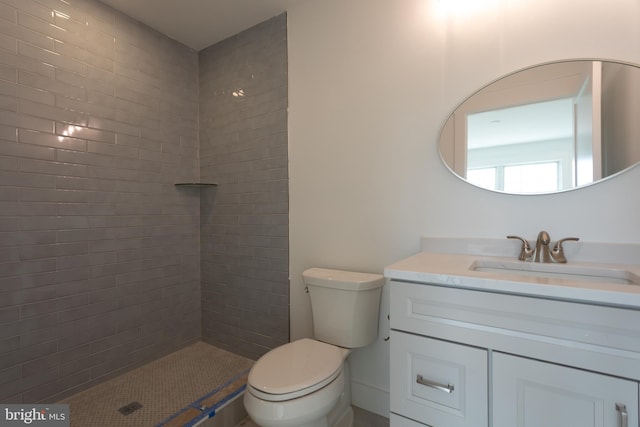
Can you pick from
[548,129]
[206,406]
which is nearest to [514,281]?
[548,129]

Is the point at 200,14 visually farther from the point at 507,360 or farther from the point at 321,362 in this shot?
the point at 507,360

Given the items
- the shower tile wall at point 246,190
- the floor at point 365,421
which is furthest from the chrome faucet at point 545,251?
the shower tile wall at point 246,190

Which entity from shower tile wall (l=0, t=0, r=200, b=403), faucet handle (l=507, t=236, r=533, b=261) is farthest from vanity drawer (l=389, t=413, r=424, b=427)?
shower tile wall (l=0, t=0, r=200, b=403)

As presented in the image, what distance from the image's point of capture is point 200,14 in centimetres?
201

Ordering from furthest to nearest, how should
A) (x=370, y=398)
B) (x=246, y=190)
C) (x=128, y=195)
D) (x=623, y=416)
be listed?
1. (x=246, y=190)
2. (x=128, y=195)
3. (x=370, y=398)
4. (x=623, y=416)

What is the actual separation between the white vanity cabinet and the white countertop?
0.02 meters

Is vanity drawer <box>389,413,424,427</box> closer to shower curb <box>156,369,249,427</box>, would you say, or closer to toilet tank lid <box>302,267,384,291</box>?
toilet tank lid <box>302,267,384,291</box>

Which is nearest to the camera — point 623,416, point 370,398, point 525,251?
point 623,416

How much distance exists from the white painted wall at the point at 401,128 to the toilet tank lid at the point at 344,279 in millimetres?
127

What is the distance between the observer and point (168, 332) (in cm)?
221

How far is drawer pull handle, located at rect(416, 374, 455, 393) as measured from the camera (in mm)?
968

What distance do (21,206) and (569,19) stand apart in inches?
106

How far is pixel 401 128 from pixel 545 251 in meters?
0.85

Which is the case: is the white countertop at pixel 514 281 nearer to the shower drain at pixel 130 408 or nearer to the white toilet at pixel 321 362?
the white toilet at pixel 321 362
